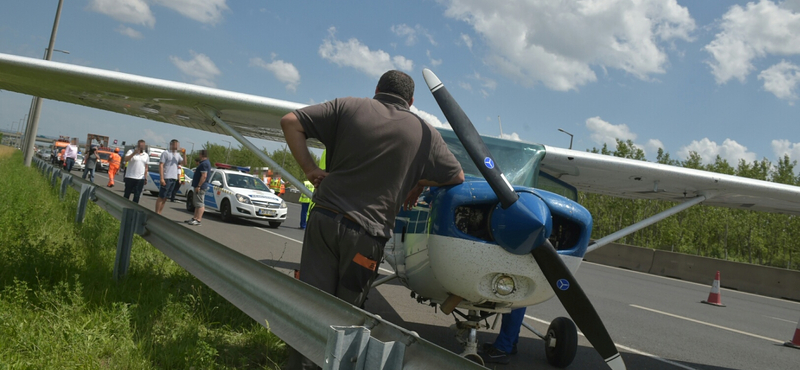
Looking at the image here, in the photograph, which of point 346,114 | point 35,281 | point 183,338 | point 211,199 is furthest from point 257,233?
point 346,114

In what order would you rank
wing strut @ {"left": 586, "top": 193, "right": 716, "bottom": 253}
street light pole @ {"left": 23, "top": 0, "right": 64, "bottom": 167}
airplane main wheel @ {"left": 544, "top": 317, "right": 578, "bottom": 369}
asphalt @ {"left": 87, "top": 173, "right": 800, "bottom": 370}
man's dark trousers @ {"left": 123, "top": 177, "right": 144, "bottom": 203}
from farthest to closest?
street light pole @ {"left": 23, "top": 0, "right": 64, "bottom": 167} → man's dark trousers @ {"left": 123, "top": 177, "right": 144, "bottom": 203} → asphalt @ {"left": 87, "top": 173, "right": 800, "bottom": 370} → wing strut @ {"left": 586, "top": 193, "right": 716, "bottom": 253} → airplane main wheel @ {"left": 544, "top": 317, "right": 578, "bottom": 369}

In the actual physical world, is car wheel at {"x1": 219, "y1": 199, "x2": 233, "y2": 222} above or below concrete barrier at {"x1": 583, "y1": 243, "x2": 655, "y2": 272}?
below

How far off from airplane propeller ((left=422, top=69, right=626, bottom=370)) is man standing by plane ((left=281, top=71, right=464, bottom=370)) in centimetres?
49

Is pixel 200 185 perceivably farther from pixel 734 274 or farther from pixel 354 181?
pixel 734 274

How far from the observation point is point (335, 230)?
8.82ft

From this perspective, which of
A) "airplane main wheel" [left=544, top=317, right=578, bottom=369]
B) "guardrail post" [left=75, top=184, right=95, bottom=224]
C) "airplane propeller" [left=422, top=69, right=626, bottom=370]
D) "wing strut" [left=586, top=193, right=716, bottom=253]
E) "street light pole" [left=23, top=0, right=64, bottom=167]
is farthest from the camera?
"street light pole" [left=23, top=0, right=64, bottom=167]

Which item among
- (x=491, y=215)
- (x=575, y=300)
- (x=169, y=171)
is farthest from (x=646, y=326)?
(x=169, y=171)

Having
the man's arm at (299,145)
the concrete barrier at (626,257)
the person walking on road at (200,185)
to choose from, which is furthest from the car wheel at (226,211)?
the man's arm at (299,145)

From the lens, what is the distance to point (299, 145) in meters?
2.89

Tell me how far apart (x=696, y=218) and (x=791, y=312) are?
24.6 meters

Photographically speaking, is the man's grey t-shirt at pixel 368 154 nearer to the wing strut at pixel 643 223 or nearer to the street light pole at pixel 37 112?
the wing strut at pixel 643 223

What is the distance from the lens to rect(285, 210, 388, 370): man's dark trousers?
2695mm

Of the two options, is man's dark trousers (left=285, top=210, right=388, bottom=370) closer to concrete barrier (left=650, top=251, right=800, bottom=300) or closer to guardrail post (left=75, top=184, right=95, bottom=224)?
guardrail post (left=75, top=184, right=95, bottom=224)

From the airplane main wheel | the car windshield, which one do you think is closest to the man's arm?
the airplane main wheel
